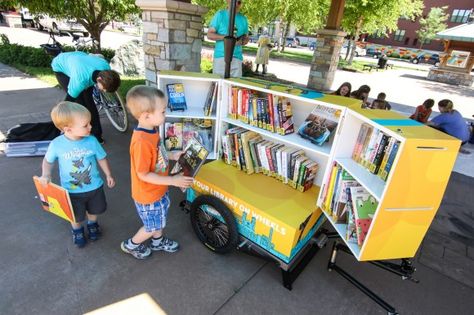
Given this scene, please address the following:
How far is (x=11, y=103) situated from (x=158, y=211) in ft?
20.3

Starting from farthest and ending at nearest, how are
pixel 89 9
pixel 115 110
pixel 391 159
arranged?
pixel 89 9
pixel 115 110
pixel 391 159

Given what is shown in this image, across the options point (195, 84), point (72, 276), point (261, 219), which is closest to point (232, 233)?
point (261, 219)

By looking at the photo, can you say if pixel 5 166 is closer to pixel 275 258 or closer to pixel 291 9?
pixel 275 258

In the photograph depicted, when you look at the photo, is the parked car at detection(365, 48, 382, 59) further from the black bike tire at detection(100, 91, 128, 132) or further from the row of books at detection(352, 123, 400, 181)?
the row of books at detection(352, 123, 400, 181)

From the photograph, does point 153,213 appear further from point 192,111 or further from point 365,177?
point 365,177

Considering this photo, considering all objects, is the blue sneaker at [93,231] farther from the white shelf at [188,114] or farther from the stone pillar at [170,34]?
the stone pillar at [170,34]

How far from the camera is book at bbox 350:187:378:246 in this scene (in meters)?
2.22

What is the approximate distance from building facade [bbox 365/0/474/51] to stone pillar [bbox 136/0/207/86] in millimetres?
45696

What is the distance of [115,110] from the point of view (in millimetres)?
5527

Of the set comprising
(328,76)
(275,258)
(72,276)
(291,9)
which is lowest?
(72,276)

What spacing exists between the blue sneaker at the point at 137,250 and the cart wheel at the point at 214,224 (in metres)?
0.53

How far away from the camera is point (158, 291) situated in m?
2.41

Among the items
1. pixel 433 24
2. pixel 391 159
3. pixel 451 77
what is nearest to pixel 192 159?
pixel 391 159

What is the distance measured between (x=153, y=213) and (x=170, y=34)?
3.49 m
